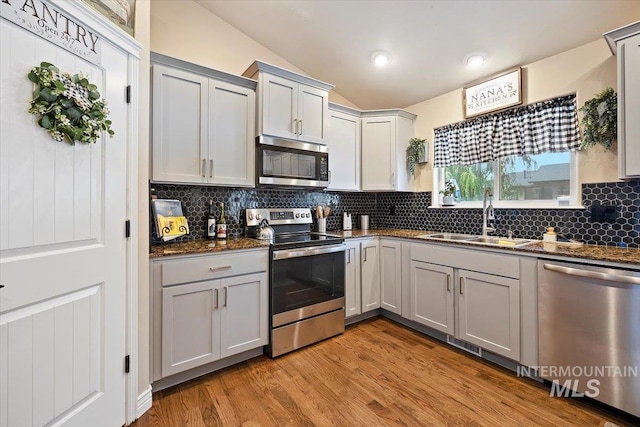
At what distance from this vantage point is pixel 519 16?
6.82ft

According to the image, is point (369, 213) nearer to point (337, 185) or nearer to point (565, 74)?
point (337, 185)

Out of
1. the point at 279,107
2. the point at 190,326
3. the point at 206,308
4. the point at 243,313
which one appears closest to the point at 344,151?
the point at 279,107

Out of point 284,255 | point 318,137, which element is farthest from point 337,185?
point 284,255

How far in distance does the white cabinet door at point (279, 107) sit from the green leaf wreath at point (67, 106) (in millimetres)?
1297

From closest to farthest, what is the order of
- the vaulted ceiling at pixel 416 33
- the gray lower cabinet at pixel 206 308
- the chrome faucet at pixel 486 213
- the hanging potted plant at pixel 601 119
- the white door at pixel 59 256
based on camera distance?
the white door at pixel 59 256 < the gray lower cabinet at pixel 206 308 < the hanging potted plant at pixel 601 119 < the vaulted ceiling at pixel 416 33 < the chrome faucet at pixel 486 213

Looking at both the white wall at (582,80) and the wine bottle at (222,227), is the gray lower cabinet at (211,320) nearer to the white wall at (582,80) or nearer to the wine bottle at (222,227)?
the wine bottle at (222,227)

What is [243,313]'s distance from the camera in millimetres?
2119

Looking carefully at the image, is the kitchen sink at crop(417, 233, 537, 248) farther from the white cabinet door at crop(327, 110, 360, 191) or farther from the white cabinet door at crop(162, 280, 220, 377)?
the white cabinet door at crop(162, 280, 220, 377)

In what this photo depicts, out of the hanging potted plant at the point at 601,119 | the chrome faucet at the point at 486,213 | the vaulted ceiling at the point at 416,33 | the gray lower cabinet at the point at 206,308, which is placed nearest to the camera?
the gray lower cabinet at the point at 206,308

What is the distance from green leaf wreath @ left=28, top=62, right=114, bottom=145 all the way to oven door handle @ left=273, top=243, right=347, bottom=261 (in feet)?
4.48

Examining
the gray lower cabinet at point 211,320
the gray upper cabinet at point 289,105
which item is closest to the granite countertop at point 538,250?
the gray lower cabinet at point 211,320

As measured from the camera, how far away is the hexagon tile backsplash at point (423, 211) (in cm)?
200

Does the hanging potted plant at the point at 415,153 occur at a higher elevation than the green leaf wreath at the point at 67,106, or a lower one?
higher

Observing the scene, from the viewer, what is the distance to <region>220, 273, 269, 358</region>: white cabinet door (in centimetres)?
203
